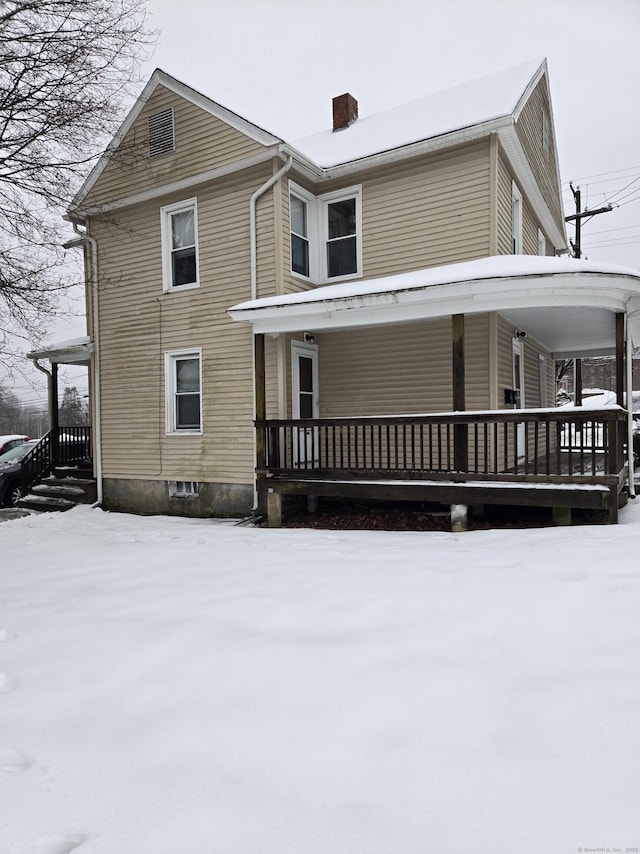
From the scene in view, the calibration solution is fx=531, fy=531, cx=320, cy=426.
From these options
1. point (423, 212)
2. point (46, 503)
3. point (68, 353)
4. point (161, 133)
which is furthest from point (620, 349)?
point (46, 503)

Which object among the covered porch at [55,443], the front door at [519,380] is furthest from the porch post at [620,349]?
the covered porch at [55,443]

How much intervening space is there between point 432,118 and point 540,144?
130 inches

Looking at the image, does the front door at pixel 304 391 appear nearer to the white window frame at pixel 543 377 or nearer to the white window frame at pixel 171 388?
the white window frame at pixel 171 388

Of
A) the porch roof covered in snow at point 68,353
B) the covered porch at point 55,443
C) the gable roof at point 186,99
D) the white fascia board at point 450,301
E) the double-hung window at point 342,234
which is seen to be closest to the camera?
the white fascia board at point 450,301

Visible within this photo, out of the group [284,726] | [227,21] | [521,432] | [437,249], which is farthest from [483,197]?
[227,21]

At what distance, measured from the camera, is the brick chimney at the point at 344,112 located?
12.5 m

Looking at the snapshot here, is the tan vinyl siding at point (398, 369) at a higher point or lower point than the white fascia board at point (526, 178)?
lower

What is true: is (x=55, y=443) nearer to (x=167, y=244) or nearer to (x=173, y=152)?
(x=167, y=244)

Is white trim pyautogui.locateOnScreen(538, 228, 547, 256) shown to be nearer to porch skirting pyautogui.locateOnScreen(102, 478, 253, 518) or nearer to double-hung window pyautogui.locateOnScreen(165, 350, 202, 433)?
double-hung window pyautogui.locateOnScreen(165, 350, 202, 433)

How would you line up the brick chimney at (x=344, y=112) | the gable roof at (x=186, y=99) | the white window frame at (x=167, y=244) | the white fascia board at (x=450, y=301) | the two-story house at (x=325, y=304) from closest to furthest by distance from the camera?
the white fascia board at (x=450, y=301), the two-story house at (x=325, y=304), the gable roof at (x=186, y=99), the white window frame at (x=167, y=244), the brick chimney at (x=344, y=112)

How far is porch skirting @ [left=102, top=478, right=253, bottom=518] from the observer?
9.89 meters

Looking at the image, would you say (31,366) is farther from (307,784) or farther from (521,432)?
(307,784)

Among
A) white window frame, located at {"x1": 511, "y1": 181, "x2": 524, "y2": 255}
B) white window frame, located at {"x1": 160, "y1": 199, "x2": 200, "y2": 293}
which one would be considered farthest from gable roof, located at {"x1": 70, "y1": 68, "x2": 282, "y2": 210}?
white window frame, located at {"x1": 511, "y1": 181, "x2": 524, "y2": 255}

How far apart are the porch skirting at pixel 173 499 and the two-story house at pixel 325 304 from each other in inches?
1.8
